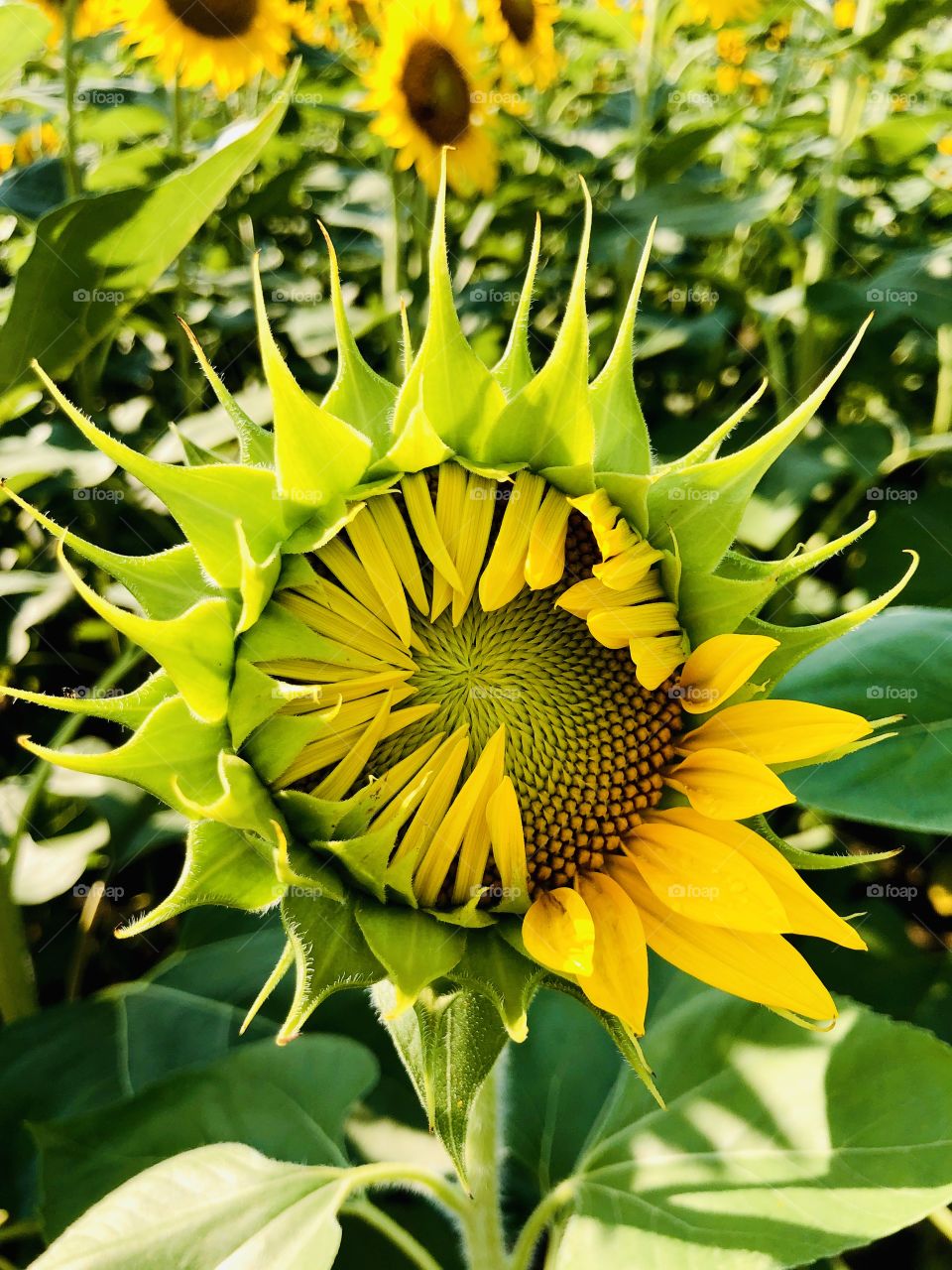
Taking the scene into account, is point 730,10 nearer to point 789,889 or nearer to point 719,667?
point 719,667

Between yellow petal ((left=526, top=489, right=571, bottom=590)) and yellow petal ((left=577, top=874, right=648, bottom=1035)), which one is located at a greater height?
yellow petal ((left=526, top=489, right=571, bottom=590))

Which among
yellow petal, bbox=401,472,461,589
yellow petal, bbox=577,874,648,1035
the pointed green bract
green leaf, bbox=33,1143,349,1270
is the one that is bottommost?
green leaf, bbox=33,1143,349,1270

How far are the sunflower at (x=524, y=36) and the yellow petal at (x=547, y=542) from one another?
1968mm

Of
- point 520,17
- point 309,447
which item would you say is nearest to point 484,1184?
point 309,447

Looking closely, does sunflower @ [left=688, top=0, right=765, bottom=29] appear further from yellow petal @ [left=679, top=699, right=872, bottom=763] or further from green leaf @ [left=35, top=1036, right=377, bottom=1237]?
green leaf @ [left=35, top=1036, right=377, bottom=1237]

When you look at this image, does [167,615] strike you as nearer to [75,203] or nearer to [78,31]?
[75,203]

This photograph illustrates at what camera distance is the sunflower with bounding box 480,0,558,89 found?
2.54m

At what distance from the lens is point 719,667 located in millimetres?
1036

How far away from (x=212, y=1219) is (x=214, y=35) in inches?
93.4

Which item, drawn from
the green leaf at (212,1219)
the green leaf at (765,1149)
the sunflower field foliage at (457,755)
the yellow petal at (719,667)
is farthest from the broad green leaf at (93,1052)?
the yellow petal at (719,667)

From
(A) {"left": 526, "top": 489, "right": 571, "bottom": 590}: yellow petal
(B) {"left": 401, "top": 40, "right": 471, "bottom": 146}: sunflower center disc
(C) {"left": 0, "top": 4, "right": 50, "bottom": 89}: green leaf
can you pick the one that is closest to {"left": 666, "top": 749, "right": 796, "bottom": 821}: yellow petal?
(A) {"left": 526, "top": 489, "right": 571, "bottom": 590}: yellow petal

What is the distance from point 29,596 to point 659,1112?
4.71 feet

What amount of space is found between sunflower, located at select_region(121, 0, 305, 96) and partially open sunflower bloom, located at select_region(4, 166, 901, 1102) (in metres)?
1.70

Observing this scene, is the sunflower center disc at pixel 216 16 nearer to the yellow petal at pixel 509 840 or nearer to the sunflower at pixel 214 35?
the sunflower at pixel 214 35
